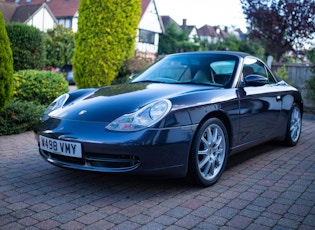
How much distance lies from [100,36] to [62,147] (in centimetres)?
648

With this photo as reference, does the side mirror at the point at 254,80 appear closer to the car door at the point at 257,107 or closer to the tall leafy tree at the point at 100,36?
the car door at the point at 257,107

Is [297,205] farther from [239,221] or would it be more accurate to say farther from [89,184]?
[89,184]

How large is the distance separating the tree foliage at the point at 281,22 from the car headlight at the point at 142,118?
42.0 feet

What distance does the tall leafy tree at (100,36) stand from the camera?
9195 mm

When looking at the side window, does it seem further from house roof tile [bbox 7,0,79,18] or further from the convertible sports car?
house roof tile [bbox 7,0,79,18]

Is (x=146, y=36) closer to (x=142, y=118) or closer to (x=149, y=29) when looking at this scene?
(x=149, y=29)

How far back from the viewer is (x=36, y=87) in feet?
24.5

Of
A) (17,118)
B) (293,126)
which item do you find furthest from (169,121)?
(17,118)

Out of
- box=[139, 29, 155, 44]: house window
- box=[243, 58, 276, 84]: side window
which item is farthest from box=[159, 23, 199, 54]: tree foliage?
box=[243, 58, 276, 84]: side window

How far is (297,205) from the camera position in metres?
3.15

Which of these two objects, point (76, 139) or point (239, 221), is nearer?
point (239, 221)

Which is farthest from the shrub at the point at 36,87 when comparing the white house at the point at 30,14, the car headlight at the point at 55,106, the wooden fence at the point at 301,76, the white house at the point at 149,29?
the white house at the point at 149,29

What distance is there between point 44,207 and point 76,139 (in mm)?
610

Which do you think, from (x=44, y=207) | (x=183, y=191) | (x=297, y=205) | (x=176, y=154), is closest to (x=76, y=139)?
(x=44, y=207)
